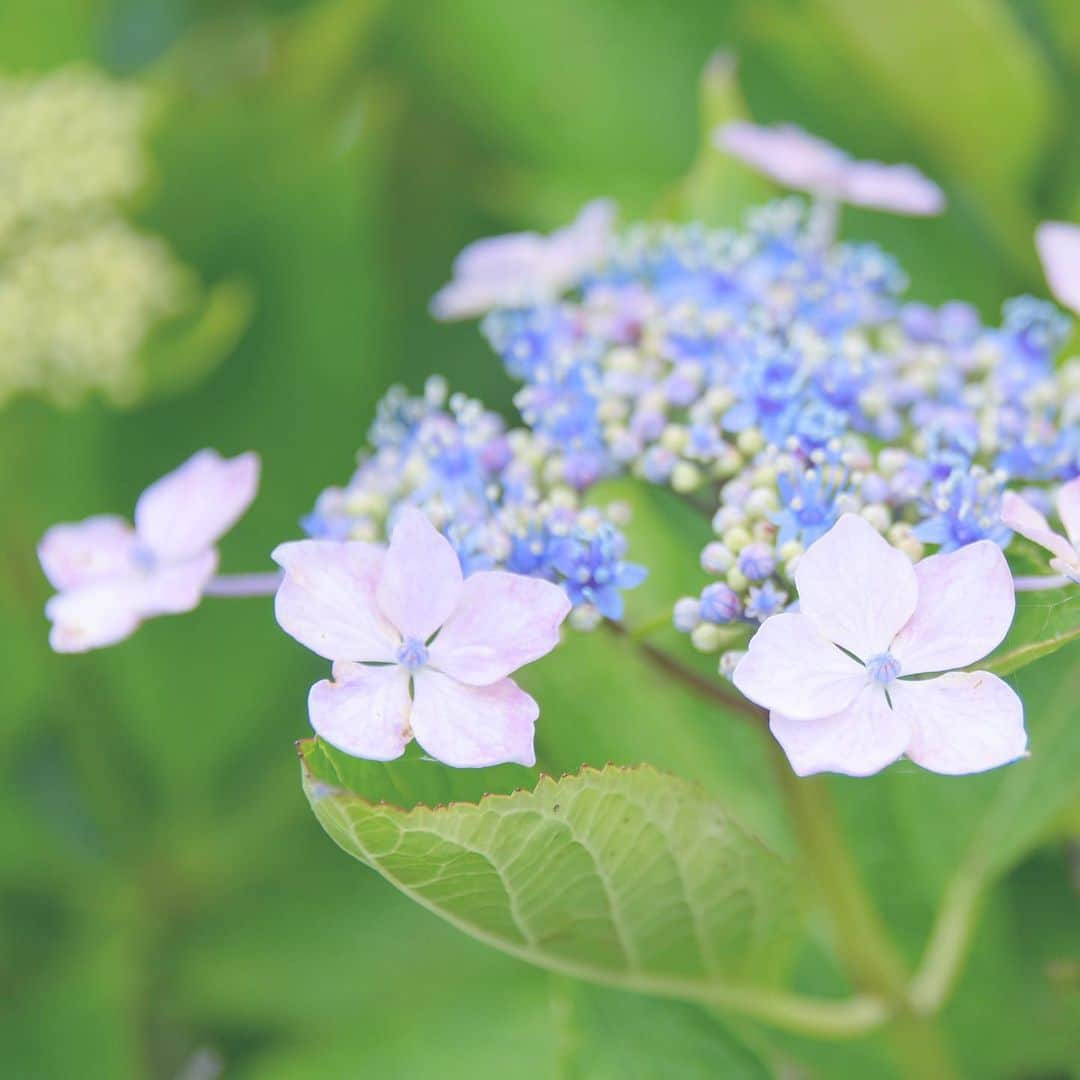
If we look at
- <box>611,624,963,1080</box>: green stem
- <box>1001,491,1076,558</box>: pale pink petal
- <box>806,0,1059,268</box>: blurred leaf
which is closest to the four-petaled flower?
<box>1001,491,1076,558</box>: pale pink petal

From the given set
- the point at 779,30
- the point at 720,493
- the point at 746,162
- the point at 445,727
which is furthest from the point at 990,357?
the point at 779,30

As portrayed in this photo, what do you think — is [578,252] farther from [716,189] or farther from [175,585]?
[175,585]

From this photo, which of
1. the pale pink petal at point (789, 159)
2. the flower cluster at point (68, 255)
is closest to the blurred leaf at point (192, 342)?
the flower cluster at point (68, 255)

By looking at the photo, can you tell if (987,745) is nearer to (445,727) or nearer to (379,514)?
(445,727)

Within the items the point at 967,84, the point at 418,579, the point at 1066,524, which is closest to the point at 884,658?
the point at 1066,524

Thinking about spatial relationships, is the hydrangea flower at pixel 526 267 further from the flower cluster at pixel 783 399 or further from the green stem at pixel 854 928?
the green stem at pixel 854 928
